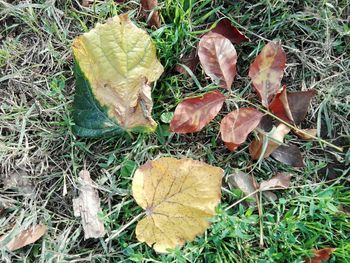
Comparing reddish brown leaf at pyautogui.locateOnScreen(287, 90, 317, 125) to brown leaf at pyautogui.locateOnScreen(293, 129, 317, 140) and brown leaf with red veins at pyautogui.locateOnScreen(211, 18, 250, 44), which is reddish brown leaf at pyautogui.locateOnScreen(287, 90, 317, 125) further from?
brown leaf with red veins at pyautogui.locateOnScreen(211, 18, 250, 44)

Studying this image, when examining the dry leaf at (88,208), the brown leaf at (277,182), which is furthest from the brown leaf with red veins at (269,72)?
the dry leaf at (88,208)

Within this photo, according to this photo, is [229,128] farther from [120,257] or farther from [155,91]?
[120,257]

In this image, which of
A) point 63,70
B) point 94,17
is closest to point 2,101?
point 63,70

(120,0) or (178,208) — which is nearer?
(178,208)

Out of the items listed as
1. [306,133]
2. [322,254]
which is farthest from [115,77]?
[322,254]

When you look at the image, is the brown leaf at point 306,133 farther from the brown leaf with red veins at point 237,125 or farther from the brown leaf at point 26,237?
the brown leaf at point 26,237

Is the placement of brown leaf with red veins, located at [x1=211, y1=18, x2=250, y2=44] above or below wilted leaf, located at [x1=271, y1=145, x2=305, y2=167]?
above

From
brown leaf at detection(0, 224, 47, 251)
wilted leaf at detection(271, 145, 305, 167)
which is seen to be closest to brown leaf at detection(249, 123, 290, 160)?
wilted leaf at detection(271, 145, 305, 167)
